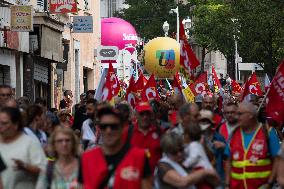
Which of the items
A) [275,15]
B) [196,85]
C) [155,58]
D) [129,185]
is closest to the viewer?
[129,185]

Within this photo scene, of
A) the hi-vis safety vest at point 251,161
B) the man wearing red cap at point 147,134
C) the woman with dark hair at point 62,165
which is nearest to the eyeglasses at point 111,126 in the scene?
the woman with dark hair at point 62,165

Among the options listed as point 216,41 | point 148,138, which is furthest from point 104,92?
point 216,41

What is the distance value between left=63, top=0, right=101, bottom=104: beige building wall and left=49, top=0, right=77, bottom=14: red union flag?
694cm

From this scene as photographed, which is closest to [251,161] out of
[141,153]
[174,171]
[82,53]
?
[174,171]

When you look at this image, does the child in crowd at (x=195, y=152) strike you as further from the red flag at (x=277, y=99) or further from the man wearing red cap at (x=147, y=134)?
the red flag at (x=277, y=99)

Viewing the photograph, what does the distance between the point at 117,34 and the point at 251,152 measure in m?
37.8

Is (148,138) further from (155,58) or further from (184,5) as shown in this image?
(184,5)

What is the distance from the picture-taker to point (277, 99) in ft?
52.4

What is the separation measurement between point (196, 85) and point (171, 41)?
20831mm

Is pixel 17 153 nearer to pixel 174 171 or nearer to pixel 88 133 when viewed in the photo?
pixel 174 171

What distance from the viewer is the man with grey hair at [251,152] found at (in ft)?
40.2

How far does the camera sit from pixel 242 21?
42875 millimetres

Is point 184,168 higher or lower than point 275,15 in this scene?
lower

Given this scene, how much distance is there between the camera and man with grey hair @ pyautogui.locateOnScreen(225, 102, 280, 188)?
12.2 meters
